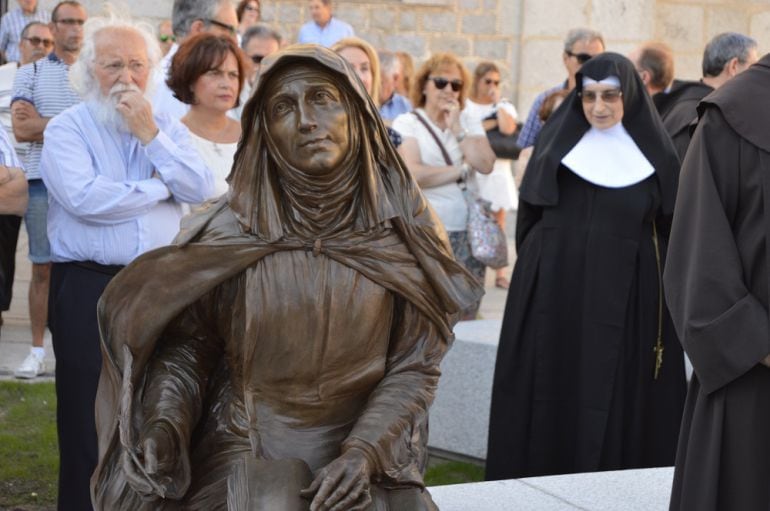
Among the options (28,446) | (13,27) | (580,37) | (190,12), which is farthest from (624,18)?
(28,446)

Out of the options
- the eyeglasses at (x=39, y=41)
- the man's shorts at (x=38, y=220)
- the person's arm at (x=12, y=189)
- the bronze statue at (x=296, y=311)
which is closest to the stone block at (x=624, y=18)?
the eyeglasses at (x=39, y=41)

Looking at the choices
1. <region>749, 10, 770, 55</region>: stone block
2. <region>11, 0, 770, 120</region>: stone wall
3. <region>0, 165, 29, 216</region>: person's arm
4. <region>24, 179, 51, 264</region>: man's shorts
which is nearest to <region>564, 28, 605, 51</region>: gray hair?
<region>24, 179, 51, 264</region>: man's shorts

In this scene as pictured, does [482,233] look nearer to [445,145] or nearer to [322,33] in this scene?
[445,145]

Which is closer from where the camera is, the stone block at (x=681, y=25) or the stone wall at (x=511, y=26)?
the stone wall at (x=511, y=26)

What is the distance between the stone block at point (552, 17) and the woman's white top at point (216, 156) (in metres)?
10.2

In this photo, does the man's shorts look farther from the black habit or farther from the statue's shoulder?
the statue's shoulder

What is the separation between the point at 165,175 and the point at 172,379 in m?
1.73

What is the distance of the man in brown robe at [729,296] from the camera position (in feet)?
13.7

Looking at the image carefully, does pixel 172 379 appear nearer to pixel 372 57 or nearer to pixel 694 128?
pixel 694 128

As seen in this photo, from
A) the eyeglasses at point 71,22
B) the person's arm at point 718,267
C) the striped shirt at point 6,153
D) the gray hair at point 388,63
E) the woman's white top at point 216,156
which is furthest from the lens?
the gray hair at point 388,63

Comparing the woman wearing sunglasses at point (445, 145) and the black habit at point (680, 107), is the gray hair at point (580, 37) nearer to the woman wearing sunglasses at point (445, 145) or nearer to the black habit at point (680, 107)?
the black habit at point (680, 107)

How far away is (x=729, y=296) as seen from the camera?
166 inches

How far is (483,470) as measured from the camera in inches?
286

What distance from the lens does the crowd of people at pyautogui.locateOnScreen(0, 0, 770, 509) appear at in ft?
13.9
